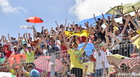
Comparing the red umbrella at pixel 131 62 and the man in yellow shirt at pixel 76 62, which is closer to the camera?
the red umbrella at pixel 131 62

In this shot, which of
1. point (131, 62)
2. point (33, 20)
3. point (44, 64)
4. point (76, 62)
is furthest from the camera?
point (33, 20)

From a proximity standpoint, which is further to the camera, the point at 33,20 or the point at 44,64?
the point at 33,20

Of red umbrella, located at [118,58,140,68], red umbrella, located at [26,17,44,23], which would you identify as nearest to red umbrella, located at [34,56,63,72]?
red umbrella, located at [118,58,140,68]

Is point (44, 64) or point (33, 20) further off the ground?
point (33, 20)

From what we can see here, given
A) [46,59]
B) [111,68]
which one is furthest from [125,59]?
[46,59]

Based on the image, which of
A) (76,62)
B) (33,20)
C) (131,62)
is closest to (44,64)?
(76,62)

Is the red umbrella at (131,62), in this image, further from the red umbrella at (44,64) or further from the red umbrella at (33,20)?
the red umbrella at (33,20)

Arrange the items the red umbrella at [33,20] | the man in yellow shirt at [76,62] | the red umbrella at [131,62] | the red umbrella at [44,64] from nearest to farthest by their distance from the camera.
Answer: the red umbrella at [131,62] → the red umbrella at [44,64] → the man in yellow shirt at [76,62] → the red umbrella at [33,20]

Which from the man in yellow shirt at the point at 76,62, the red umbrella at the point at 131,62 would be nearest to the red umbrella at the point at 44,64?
the man in yellow shirt at the point at 76,62

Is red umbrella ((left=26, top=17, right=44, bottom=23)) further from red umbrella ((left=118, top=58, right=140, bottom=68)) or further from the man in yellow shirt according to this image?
red umbrella ((left=118, top=58, right=140, bottom=68))

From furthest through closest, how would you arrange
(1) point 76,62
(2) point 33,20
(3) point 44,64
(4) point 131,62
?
(2) point 33,20 → (1) point 76,62 → (3) point 44,64 → (4) point 131,62

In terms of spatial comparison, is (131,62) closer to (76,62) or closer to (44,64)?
(76,62)

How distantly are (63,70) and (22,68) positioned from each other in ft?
5.54

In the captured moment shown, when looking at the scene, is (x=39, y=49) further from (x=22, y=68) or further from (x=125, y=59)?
(x=125, y=59)
